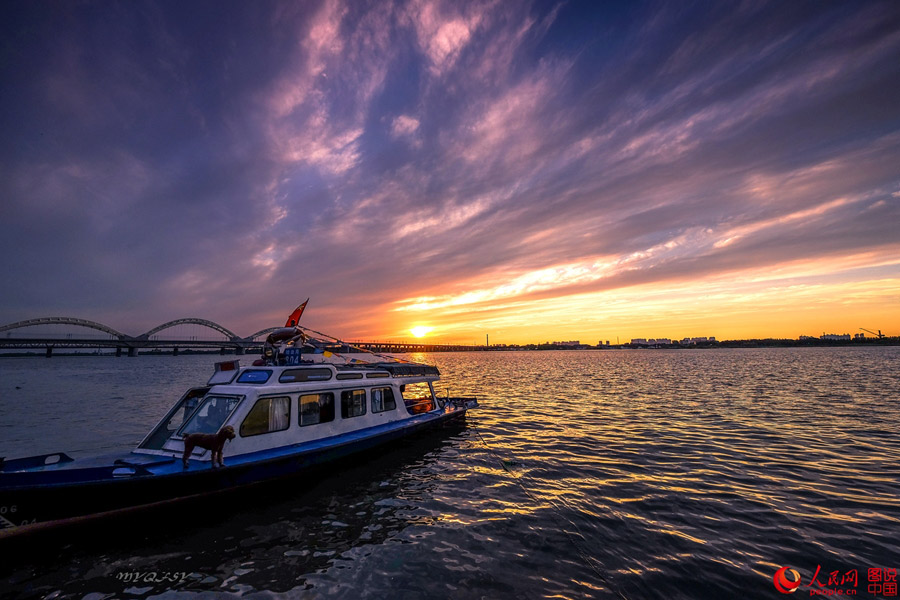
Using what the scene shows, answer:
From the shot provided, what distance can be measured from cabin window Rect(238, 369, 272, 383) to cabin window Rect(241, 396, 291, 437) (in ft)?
2.78

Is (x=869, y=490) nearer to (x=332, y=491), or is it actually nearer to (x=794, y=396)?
(x=332, y=491)

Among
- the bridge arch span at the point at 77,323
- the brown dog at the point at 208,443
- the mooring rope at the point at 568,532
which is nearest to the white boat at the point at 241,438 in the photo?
the brown dog at the point at 208,443

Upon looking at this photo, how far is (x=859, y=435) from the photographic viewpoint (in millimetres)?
16594

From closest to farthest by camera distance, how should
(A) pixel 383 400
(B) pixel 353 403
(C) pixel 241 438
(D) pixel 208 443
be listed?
(D) pixel 208 443 < (C) pixel 241 438 < (B) pixel 353 403 < (A) pixel 383 400

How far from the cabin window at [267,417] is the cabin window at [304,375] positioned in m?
0.69

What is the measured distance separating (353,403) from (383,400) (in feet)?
6.62

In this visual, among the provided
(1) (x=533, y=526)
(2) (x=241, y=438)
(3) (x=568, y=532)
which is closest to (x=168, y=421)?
(2) (x=241, y=438)

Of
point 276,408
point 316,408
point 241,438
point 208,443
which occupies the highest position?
point 276,408

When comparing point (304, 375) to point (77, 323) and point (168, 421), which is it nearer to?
point (168, 421)

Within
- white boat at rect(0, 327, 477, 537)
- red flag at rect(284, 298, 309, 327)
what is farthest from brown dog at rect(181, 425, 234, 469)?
red flag at rect(284, 298, 309, 327)

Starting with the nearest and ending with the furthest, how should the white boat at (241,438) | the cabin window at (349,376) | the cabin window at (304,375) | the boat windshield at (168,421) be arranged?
the white boat at (241,438) → the boat windshield at (168,421) → the cabin window at (304,375) → the cabin window at (349,376)

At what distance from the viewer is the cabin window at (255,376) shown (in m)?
12.0

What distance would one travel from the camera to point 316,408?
42.9 ft

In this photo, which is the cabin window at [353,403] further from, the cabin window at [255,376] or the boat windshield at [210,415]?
the boat windshield at [210,415]
